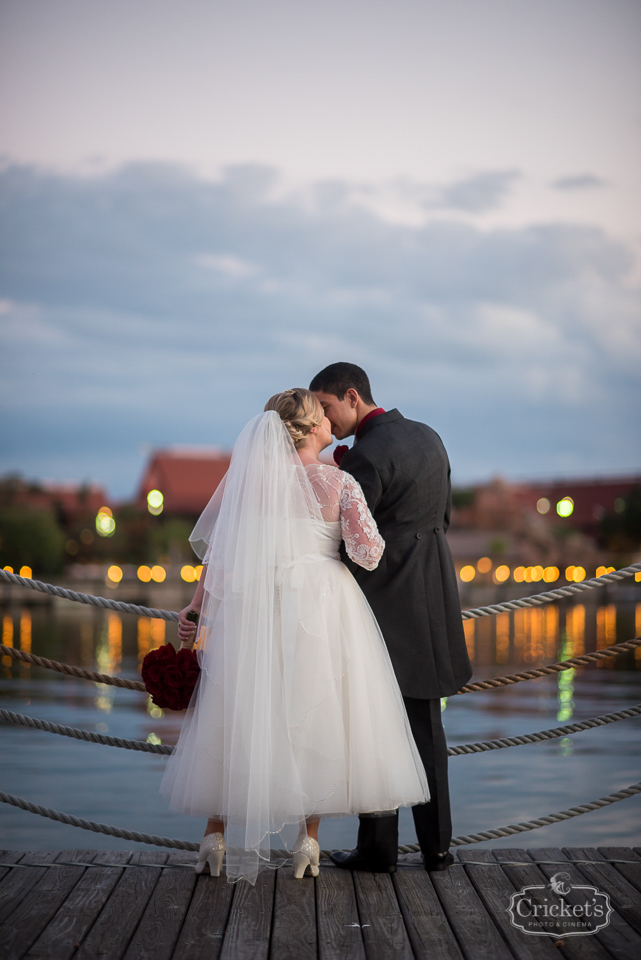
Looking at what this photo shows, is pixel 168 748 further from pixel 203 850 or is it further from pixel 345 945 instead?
pixel 345 945

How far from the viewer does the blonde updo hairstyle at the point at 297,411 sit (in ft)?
10.4

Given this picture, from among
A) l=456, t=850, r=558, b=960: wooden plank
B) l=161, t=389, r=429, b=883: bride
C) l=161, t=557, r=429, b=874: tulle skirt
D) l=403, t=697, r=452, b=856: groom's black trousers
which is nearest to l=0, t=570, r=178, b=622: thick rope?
l=161, t=389, r=429, b=883: bride

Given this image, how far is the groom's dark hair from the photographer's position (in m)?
3.45

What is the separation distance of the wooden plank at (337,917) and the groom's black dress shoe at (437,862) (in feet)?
0.93

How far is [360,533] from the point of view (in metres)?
3.06

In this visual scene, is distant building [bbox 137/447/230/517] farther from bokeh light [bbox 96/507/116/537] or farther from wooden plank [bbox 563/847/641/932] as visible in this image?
wooden plank [bbox 563/847/641/932]

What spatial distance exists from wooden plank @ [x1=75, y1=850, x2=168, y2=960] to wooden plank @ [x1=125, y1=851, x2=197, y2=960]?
2 centimetres

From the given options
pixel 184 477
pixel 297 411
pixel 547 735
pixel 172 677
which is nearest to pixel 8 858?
pixel 172 677

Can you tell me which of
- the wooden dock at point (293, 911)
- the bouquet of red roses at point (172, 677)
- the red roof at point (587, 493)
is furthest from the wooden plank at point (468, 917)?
the red roof at point (587, 493)

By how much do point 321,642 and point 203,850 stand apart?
0.85m

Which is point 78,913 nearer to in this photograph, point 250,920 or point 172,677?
point 250,920

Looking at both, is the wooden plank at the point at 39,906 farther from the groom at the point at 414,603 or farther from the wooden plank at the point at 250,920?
the groom at the point at 414,603

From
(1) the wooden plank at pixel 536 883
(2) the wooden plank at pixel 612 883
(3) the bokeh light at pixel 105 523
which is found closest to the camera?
(1) the wooden plank at pixel 536 883

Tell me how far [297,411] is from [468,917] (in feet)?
5.52
